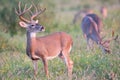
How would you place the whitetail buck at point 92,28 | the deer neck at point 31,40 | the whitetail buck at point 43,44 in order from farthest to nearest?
the whitetail buck at point 92,28
the deer neck at point 31,40
the whitetail buck at point 43,44

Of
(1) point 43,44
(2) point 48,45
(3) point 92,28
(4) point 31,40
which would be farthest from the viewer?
→ (3) point 92,28

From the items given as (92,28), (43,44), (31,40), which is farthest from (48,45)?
(92,28)

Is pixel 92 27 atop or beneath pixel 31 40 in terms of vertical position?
beneath

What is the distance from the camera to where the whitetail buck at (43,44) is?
11141mm

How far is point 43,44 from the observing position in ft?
37.8

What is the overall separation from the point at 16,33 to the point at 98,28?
12.2 feet

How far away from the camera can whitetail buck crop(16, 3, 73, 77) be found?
11.1 metres

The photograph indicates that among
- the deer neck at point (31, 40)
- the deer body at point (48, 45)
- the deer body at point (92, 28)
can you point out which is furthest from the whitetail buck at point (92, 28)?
the deer neck at point (31, 40)

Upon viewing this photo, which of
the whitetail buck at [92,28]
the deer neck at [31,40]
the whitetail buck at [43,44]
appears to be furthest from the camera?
the whitetail buck at [92,28]

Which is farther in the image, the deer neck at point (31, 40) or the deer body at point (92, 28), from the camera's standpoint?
the deer body at point (92, 28)

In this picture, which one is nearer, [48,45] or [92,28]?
[48,45]

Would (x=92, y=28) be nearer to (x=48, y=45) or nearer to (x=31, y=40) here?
(x=48, y=45)

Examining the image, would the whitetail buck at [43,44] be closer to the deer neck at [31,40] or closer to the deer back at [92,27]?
the deer neck at [31,40]

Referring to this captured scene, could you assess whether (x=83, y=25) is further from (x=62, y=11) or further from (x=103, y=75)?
(x=62, y=11)
